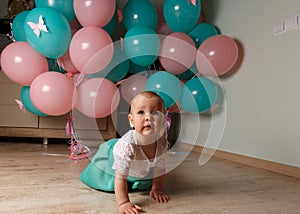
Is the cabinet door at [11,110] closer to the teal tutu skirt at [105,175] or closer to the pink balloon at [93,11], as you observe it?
the pink balloon at [93,11]

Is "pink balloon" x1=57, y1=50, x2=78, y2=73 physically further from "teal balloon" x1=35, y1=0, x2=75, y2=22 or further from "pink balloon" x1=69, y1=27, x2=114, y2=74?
"teal balloon" x1=35, y1=0, x2=75, y2=22

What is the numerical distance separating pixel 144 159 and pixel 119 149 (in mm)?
94

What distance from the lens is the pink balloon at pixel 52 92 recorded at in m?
1.57

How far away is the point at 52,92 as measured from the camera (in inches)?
61.4

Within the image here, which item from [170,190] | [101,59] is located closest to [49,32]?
[101,59]

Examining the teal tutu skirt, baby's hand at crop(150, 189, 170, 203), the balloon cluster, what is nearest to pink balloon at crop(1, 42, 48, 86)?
the balloon cluster

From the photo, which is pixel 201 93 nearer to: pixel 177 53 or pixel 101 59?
pixel 177 53

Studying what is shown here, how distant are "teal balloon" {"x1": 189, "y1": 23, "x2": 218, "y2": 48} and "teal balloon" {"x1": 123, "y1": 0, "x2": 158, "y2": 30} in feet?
0.86

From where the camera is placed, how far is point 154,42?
145 cm

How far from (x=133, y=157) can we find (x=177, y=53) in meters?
0.80

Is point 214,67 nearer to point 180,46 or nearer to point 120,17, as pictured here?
point 180,46

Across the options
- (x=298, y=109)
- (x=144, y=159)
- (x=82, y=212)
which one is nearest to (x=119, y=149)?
(x=144, y=159)

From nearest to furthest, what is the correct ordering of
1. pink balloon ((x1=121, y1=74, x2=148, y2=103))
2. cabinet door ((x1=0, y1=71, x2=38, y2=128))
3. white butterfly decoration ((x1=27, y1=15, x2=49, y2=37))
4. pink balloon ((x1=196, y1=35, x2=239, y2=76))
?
pink balloon ((x1=121, y1=74, x2=148, y2=103))
white butterfly decoration ((x1=27, y1=15, x2=49, y2=37))
pink balloon ((x1=196, y1=35, x2=239, y2=76))
cabinet door ((x1=0, y1=71, x2=38, y2=128))

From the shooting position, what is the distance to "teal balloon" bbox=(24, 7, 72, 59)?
60.9 inches
